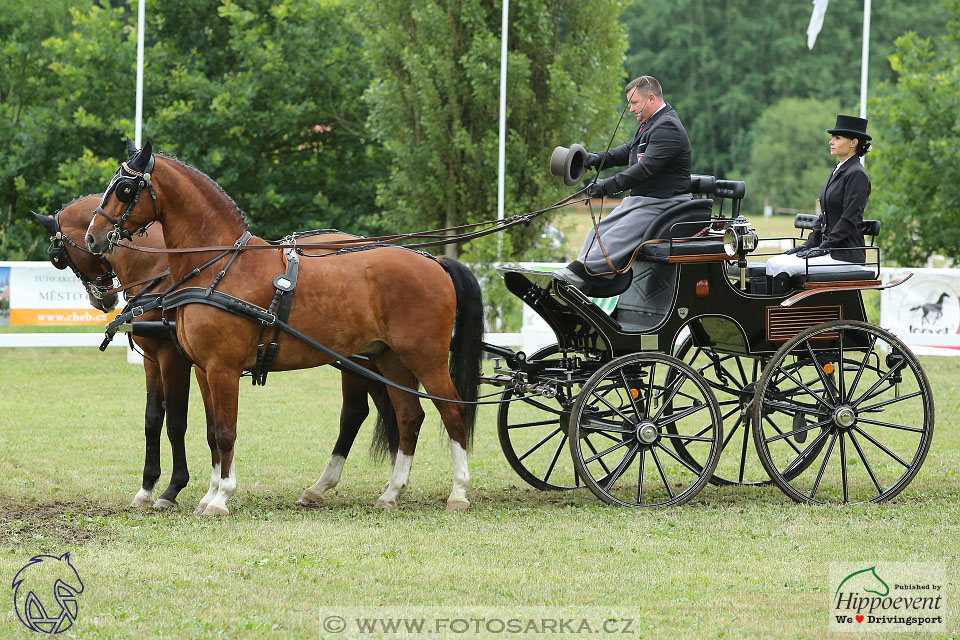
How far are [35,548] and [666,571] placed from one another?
10.1 ft

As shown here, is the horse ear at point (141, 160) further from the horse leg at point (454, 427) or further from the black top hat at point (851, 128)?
the black top hat at point (851, 128)

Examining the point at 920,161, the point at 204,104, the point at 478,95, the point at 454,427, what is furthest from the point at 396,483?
the point at 920,161

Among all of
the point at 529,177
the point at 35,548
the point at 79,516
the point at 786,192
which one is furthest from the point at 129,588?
the point at 786,192

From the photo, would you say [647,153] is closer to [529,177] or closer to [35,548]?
[35,548]

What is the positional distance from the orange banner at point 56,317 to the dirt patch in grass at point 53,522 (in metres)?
7.42

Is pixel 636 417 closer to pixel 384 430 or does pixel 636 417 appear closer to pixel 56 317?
pixel 384 430

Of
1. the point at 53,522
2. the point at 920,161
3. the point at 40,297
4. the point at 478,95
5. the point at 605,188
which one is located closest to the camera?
the point at 53,522

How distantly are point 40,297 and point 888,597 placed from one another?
11.7 meters

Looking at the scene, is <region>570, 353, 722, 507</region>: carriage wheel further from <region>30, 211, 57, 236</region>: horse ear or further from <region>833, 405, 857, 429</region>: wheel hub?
<region>30, 211, 57, 236</region>: horse ear

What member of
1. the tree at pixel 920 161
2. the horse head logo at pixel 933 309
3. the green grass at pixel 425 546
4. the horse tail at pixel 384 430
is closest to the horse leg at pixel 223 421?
the green grass at pixel 425 546

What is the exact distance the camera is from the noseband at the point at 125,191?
629 centimetres

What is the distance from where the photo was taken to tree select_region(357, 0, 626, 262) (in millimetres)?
17812

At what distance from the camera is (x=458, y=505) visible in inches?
267

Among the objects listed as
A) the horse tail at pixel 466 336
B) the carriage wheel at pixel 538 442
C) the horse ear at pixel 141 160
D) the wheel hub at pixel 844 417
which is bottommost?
the carriage wheel at pixel 538 442
